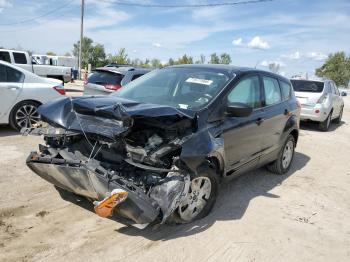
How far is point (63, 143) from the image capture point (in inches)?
170

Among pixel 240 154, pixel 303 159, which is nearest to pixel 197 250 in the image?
pixel 240 154

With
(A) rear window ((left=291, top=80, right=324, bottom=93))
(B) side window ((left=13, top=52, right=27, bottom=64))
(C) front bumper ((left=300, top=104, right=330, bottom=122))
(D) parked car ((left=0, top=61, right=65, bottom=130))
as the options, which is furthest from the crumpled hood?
(B) side window ((left=13, top=52, right=27, bottom=64))

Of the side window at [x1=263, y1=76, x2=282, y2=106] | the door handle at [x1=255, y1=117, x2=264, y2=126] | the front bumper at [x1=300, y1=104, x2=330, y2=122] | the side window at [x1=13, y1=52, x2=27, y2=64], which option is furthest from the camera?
the side window at [x1=13, y1=52, x2=27, y2=64]

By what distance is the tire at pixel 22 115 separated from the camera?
7891 mm

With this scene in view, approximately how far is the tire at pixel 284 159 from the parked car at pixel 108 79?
448cm

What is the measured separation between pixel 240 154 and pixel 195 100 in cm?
→ 102

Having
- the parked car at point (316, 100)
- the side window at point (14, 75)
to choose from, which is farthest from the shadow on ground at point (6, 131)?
the parked car at point (316, 100)

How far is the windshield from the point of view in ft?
15.1

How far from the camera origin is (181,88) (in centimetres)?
491

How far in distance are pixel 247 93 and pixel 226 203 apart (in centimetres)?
154

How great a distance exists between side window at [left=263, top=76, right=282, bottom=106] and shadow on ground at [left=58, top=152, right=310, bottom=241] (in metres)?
1.32

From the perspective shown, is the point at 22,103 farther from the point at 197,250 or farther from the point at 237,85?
the point at 197,250

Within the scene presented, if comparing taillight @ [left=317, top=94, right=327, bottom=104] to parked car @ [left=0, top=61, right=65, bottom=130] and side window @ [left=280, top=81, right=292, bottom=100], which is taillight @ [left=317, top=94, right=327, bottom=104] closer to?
side window @ [left=280, top=81, right=292, bottom=100]

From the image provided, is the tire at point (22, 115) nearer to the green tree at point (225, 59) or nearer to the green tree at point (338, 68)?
the green tree at point (225, 59)
